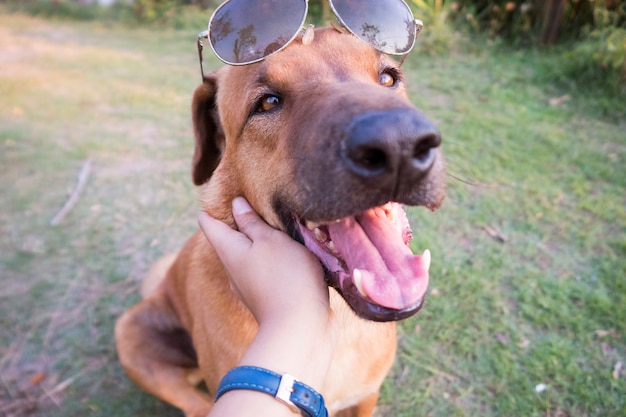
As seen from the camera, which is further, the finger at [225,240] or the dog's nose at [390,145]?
the finger at [225,240]

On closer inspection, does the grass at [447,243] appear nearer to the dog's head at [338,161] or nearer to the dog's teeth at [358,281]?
the dog's head at [338,161]

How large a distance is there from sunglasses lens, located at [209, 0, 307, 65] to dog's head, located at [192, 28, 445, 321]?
6 centimetres

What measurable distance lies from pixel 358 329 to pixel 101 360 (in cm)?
227

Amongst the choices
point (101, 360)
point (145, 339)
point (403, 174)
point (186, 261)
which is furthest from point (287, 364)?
point (101, 360)

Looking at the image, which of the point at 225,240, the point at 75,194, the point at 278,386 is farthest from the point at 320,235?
the point at 75,194

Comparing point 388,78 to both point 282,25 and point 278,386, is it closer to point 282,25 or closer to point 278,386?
point 282,25

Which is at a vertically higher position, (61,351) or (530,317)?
(530,317)

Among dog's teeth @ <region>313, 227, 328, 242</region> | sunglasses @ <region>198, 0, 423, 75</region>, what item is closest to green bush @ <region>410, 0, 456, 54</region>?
sunglasses @ <region>198, 0, 423, 75</region>

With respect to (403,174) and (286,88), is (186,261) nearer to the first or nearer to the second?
(286,88)

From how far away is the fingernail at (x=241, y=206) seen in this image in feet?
6.99

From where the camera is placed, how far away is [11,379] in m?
3.31

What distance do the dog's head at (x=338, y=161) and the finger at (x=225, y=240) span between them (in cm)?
17

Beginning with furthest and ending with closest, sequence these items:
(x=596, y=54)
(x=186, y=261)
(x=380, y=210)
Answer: (x=596, y=54), (x=186, y=261), (x=380, y=210)

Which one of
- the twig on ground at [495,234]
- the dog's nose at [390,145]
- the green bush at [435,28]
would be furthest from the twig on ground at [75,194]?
the green bush at [435,28]
